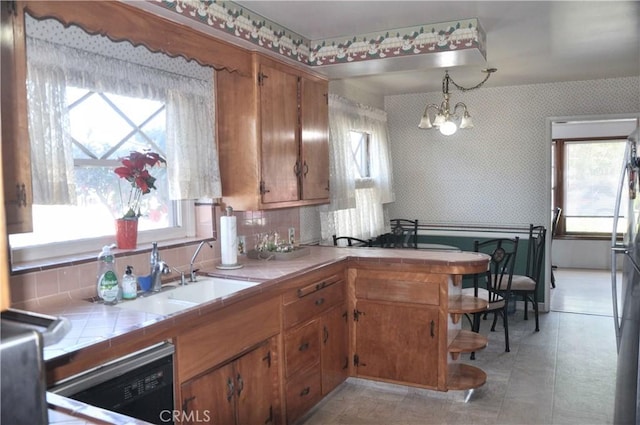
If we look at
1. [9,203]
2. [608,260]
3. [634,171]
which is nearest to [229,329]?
[9,203]

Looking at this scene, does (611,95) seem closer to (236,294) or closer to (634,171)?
(634,171)

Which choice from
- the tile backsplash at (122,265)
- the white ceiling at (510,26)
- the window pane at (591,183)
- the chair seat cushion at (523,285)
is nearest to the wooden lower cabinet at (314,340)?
the tile backsplash at (122,265)

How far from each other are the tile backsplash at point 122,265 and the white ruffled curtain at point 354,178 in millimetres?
781

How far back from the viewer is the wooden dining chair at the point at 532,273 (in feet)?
15.1

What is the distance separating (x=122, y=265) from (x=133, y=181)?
412 millimetres

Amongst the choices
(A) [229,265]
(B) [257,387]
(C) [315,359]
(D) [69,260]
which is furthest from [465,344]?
(D) [69,260]

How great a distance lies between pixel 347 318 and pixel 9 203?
7.22 feet

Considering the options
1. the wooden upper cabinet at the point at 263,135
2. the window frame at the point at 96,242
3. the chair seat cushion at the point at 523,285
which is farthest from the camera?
the chair seat cushion at the point at 523,285

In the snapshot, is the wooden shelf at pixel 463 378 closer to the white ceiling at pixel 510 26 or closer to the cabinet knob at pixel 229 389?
the cabinet knob at pixel 229 389

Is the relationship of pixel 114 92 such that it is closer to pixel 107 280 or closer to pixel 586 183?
pixel 107 280

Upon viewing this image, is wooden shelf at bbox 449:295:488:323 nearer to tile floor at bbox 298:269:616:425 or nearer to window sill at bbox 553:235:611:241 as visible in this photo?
tile floor at bbox 298:269:616:425

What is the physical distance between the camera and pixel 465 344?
318cm

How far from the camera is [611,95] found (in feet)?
16.3

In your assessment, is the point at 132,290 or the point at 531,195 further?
the point at 531,195
